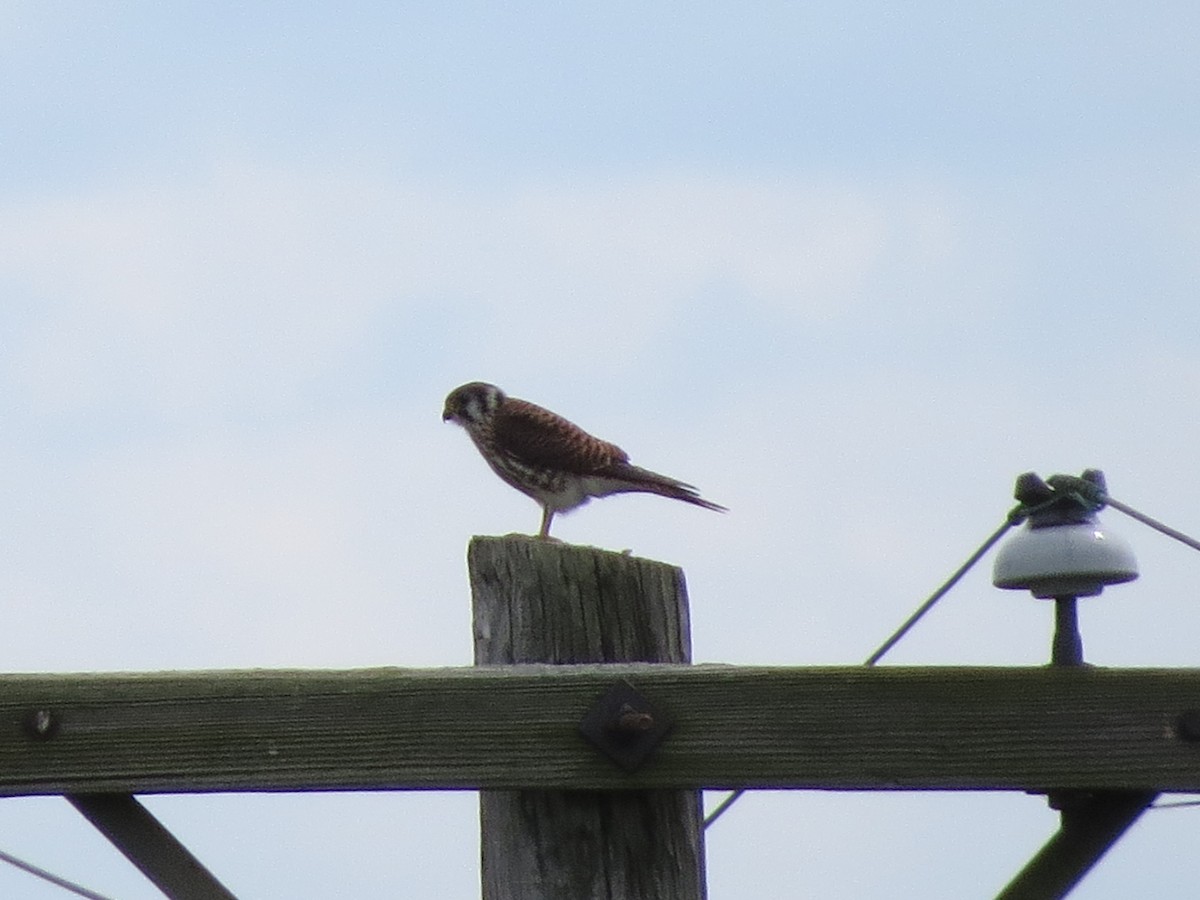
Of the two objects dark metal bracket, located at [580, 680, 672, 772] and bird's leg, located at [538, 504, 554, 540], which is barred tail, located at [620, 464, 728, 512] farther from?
dark metal bracket, located at [580, 680, 672, 772]

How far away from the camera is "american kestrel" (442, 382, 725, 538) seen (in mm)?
7117

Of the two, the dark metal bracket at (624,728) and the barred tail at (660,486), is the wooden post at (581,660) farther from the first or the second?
the barred tail at (660,486)

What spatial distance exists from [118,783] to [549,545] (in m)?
0.68

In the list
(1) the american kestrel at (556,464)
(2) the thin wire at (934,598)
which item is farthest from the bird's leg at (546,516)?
(2) the thin wire at (934,598)

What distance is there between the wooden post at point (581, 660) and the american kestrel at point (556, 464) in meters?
4.33

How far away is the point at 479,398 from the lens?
776cm

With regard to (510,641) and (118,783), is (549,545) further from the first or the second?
(118,783)

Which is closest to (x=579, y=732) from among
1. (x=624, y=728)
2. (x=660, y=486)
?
(x=624, y=728)

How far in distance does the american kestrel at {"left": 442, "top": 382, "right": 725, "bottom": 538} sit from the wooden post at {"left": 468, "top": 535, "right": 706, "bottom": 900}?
433 cm

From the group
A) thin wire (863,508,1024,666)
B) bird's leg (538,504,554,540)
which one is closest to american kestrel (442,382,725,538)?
bird's leg (538,504,554,540)

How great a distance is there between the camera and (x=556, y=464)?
717 centimetres

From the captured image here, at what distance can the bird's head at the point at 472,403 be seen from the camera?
770 centimetres

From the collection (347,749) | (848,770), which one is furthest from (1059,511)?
(347,749)

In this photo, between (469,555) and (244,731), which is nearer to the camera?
(244,731)
